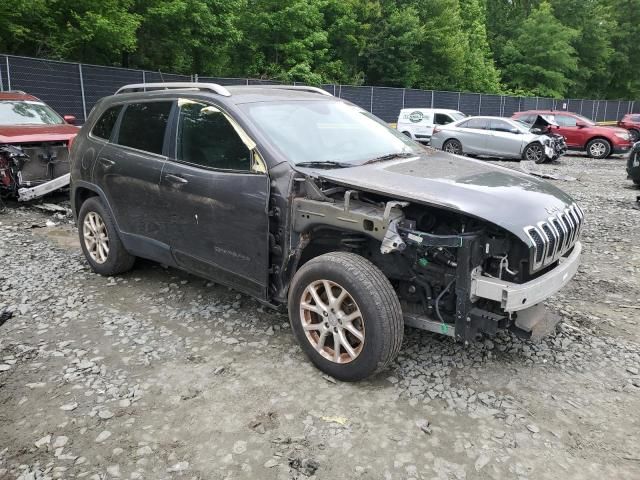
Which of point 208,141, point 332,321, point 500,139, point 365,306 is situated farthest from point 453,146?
point 365,306

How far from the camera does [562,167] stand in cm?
1513

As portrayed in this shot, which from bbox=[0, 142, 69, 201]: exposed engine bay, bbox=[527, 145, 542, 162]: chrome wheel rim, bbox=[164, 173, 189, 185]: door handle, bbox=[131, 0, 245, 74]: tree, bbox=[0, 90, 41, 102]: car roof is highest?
bbox=[131, 0, 245, 74]: tree

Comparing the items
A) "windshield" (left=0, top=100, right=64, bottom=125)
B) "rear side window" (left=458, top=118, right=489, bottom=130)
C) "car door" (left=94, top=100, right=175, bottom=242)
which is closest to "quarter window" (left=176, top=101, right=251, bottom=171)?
"car door" (left=94, top=100, right=175, bottom=242)

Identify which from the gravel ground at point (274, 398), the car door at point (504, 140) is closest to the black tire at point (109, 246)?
the gravel ground at point (274, 398)

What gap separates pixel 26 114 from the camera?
910 cm

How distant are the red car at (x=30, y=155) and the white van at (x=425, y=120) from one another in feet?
45.8

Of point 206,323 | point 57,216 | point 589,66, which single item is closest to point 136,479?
point 206,323

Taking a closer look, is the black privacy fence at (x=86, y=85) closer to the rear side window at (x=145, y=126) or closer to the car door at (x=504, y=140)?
the car door at (x=504, y=140)

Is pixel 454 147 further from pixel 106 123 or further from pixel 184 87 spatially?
pixel 184 87

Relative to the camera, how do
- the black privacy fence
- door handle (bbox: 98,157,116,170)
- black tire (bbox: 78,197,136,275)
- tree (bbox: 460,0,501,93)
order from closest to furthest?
door handle (bbox: 98,157,116,170) < black tire (bbox: 78,197,136,275) < the black privacy fence < tree (bbox: 460,0,501,93)

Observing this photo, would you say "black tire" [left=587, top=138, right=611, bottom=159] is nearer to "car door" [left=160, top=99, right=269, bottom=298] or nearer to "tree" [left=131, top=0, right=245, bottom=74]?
"tree" [left=131, top=0, right=245, bottom=74]

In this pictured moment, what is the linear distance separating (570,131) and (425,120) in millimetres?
5131

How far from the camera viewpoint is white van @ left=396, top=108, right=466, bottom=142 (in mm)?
20062

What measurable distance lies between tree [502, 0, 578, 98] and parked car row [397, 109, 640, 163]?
1089 inches
